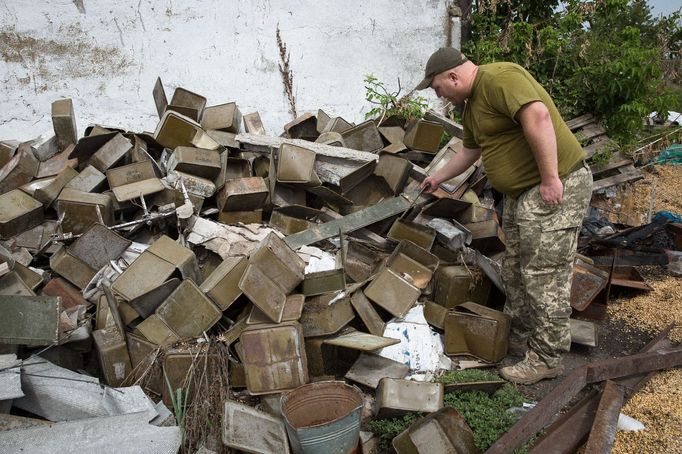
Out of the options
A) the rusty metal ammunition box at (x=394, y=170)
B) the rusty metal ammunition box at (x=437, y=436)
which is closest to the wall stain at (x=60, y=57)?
the rusty metal ammunition box at (x=394, y=170)

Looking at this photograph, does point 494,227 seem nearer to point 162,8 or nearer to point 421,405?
point 421,405

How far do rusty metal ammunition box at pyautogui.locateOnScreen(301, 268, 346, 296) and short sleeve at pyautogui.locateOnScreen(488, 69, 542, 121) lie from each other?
4.90ft

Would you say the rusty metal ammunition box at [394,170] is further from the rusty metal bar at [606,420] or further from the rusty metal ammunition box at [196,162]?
the rusty metal bar at [606,420]

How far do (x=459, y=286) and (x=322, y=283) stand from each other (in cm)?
105

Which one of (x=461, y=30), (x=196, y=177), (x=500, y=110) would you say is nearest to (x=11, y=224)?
(x=196, y=177)

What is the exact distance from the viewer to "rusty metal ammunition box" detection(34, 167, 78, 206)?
4246 millimetres

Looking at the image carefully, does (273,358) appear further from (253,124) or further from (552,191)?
(253,124)

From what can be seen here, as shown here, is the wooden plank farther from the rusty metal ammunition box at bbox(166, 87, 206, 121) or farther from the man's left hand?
the rusty metal ammunition box at bbox(166, 87, 206, 121)

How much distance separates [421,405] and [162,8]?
462cm

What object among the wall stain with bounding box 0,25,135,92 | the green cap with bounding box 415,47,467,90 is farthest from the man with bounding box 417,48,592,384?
the wall stain with bounding box 0,25,135,92

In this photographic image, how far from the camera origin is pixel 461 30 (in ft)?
20.4

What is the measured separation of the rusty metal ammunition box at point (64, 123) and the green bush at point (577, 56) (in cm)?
424

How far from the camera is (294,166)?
4.37m

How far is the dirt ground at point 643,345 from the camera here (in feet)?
9.67
